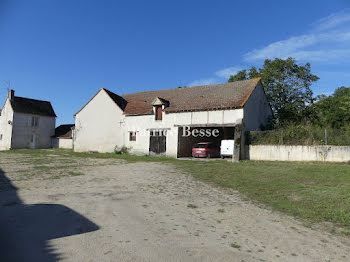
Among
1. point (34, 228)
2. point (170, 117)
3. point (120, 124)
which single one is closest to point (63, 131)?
point (120, 124)

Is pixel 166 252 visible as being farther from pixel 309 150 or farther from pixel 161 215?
pixel 309 150

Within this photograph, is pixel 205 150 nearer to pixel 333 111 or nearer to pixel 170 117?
pixel 170 117

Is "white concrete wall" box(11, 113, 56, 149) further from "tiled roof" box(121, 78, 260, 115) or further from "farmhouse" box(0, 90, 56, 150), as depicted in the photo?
"tiled roof" box(121, 78, 260, 115)

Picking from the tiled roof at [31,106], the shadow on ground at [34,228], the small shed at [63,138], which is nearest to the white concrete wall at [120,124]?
the small shed at [63,138]

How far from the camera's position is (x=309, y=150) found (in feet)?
51.6

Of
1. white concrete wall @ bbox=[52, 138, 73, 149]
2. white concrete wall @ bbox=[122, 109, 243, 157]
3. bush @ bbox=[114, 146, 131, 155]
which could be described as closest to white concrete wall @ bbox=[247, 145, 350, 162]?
white concrete wall @ bbox=[122, 109, 243, 157]

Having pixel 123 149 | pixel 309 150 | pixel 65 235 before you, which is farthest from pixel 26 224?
pixel 123 149

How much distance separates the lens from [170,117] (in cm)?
2172

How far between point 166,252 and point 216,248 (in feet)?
2.64

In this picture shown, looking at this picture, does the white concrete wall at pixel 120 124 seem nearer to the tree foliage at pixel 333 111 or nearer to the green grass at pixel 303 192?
the green grass at pixel 303 192

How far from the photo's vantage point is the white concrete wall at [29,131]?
3175cm

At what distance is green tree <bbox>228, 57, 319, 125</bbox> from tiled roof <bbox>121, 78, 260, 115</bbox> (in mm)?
8228

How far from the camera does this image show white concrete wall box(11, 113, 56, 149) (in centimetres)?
3175

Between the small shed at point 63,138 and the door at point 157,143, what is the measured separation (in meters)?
17.4
